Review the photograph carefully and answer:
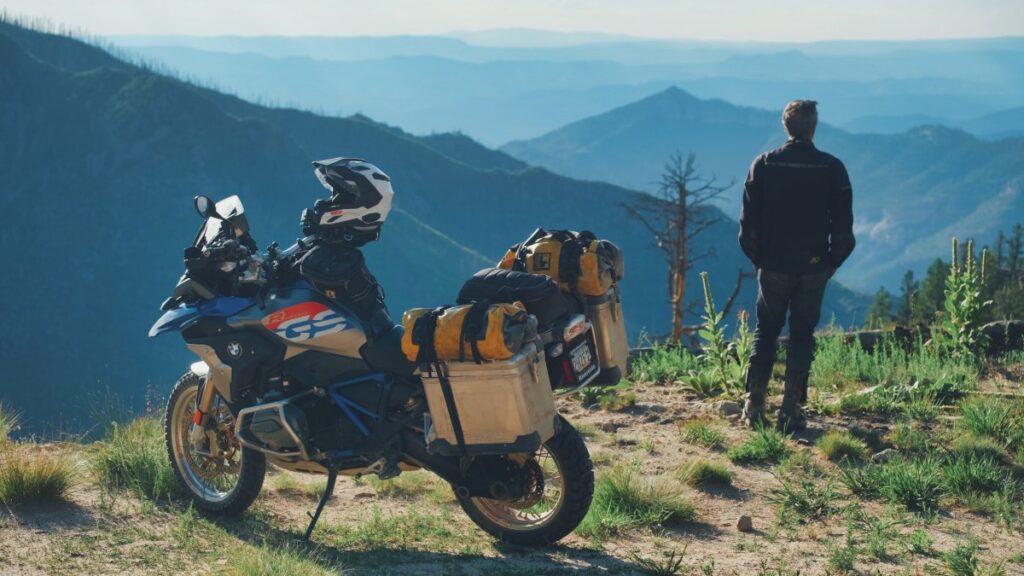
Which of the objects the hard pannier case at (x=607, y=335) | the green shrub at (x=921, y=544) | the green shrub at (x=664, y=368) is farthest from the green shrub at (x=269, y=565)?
the green shrub at (x=664, y=368)

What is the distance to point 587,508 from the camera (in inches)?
217

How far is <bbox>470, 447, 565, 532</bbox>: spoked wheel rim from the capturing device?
5617 millimetres

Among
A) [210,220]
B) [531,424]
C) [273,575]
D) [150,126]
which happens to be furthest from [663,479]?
[150,126]

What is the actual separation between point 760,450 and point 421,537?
261cm

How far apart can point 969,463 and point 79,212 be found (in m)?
165

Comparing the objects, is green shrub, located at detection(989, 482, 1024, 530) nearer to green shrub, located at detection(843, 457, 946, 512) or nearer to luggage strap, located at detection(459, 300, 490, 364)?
green shrub, located at detection(843, 457, 946, 512)

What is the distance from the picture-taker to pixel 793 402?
25.5 feet

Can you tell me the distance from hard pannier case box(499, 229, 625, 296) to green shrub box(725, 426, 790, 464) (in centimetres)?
186

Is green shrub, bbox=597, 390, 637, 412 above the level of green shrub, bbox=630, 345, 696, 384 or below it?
below

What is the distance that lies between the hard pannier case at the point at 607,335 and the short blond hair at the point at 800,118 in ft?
7.04

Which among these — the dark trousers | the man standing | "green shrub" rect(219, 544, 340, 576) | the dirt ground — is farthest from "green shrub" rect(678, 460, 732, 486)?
"green shrub" rect(219, 544, 340, 576)

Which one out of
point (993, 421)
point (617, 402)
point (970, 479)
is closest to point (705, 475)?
point (970, 479)

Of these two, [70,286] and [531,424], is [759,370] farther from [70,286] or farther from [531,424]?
[70,286]

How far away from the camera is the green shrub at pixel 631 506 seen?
591 centimetres
